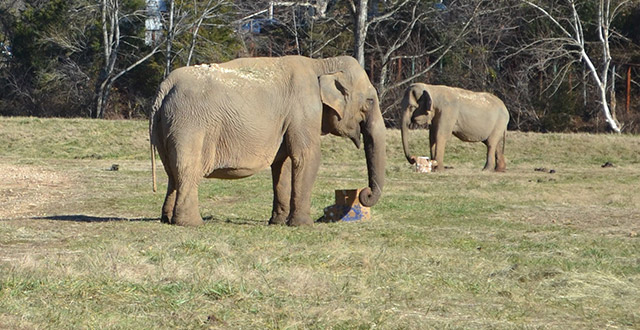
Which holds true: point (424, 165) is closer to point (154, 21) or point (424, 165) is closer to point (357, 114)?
point (357, 114)

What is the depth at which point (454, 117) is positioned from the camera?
90.2ft

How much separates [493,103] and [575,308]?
20761mm

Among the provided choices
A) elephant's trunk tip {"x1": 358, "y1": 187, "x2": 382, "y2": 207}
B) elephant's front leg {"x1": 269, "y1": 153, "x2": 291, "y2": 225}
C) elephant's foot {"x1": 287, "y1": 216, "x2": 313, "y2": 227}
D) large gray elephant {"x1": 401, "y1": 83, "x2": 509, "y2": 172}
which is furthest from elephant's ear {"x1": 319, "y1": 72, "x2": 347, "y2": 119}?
large gray elephant {"x1": 401, "y1": 83, "x2": 509, "y2": 172}

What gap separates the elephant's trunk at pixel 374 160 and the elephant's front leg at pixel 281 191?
3.43 feet

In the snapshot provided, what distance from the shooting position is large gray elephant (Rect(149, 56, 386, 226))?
13172mm

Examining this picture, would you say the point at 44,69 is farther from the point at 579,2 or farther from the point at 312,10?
the point at 579,2

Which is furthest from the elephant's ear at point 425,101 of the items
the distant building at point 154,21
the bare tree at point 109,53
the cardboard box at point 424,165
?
the distant building at point 154,21

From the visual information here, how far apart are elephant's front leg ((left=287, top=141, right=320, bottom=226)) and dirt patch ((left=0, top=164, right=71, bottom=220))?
438 centimetres

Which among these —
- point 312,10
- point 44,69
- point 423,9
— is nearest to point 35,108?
point 44,69

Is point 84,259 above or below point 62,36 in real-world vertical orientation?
below

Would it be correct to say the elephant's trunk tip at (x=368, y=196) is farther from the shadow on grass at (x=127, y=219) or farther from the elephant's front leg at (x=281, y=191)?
the shadow on grass at (x=127, y=219)

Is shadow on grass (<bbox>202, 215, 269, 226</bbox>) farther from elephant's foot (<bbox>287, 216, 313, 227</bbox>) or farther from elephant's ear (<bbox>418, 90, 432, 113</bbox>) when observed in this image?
elephant's ear (<bbox>418, 90, 432, 113</bbox>)

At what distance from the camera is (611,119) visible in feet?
126

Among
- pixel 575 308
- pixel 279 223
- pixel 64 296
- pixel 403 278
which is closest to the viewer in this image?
pixel 64 296
